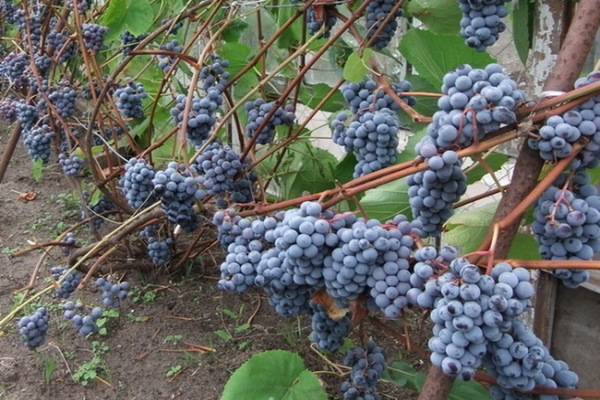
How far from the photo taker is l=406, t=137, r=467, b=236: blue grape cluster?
725 millimetres

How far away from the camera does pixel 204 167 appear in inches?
52.7

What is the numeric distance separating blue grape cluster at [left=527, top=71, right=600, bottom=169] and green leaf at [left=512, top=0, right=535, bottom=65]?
0.57m

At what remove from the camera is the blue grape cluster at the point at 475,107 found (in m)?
0.68

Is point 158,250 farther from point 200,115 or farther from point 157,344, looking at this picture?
point 200,115

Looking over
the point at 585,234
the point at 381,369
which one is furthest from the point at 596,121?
the point at 381,369

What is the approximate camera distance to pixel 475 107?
0.69 meters

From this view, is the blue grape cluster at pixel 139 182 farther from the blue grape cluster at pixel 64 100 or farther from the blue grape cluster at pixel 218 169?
the blue grape cluster at pixel 64 100

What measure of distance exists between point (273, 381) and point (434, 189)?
65 centimetres

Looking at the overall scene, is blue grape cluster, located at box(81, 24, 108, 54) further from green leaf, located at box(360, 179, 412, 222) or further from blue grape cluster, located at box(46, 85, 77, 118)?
green leaf, located at box(360, 179, 412, 222)

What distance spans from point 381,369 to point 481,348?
0.76 meters

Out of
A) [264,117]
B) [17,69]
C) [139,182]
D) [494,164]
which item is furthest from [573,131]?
[17,69]

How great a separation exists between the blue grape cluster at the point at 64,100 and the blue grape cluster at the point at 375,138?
1.31m

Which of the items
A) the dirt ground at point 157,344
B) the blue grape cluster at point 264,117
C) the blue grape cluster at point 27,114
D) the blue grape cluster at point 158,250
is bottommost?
the dirt ground at point 157,344

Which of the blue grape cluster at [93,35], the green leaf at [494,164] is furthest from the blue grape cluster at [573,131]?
the blue grape cluster at [93,35]
